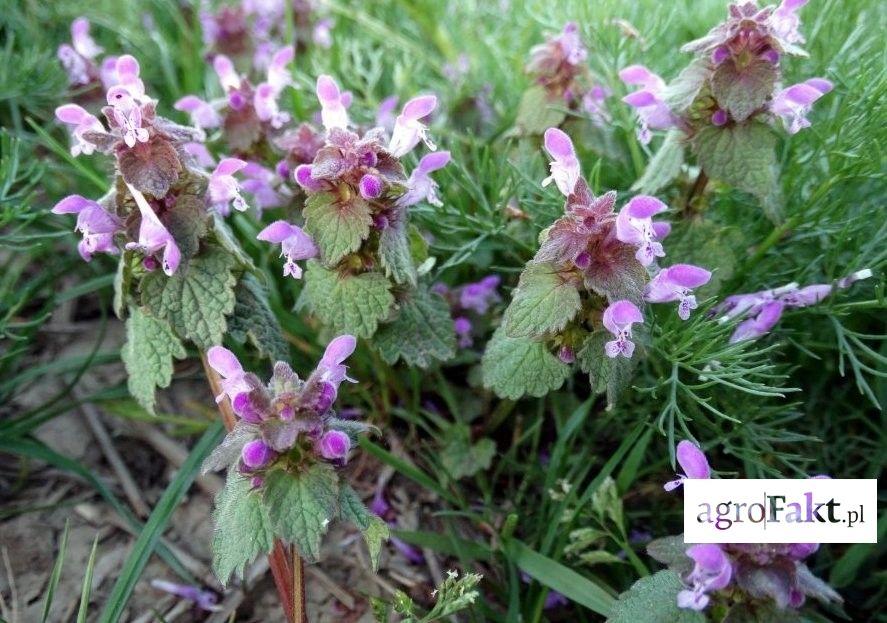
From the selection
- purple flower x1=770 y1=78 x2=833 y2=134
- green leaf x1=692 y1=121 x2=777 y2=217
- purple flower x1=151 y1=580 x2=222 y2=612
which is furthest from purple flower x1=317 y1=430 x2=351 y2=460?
purple flower x1=770 y1=78 x2=833 y2=134

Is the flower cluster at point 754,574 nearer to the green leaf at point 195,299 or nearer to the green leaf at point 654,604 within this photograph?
the green leaf at point 654,604

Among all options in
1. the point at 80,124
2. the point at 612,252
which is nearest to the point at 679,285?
the point at 612,252

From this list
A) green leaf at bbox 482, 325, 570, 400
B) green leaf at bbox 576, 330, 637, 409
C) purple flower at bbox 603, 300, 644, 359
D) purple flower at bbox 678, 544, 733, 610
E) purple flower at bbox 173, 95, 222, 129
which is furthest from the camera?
purple flower at bbox 173, 95, 222, 129

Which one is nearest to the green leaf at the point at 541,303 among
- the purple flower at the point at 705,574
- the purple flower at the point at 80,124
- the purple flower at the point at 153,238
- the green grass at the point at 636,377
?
the green grass at the point at 636,377

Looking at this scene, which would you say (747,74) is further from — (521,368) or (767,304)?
(521,368)

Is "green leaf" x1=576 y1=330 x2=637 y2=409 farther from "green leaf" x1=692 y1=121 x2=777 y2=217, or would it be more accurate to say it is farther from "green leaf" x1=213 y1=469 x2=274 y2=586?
"green leaf" x1=213 y1=469 x2=274 y2=586
